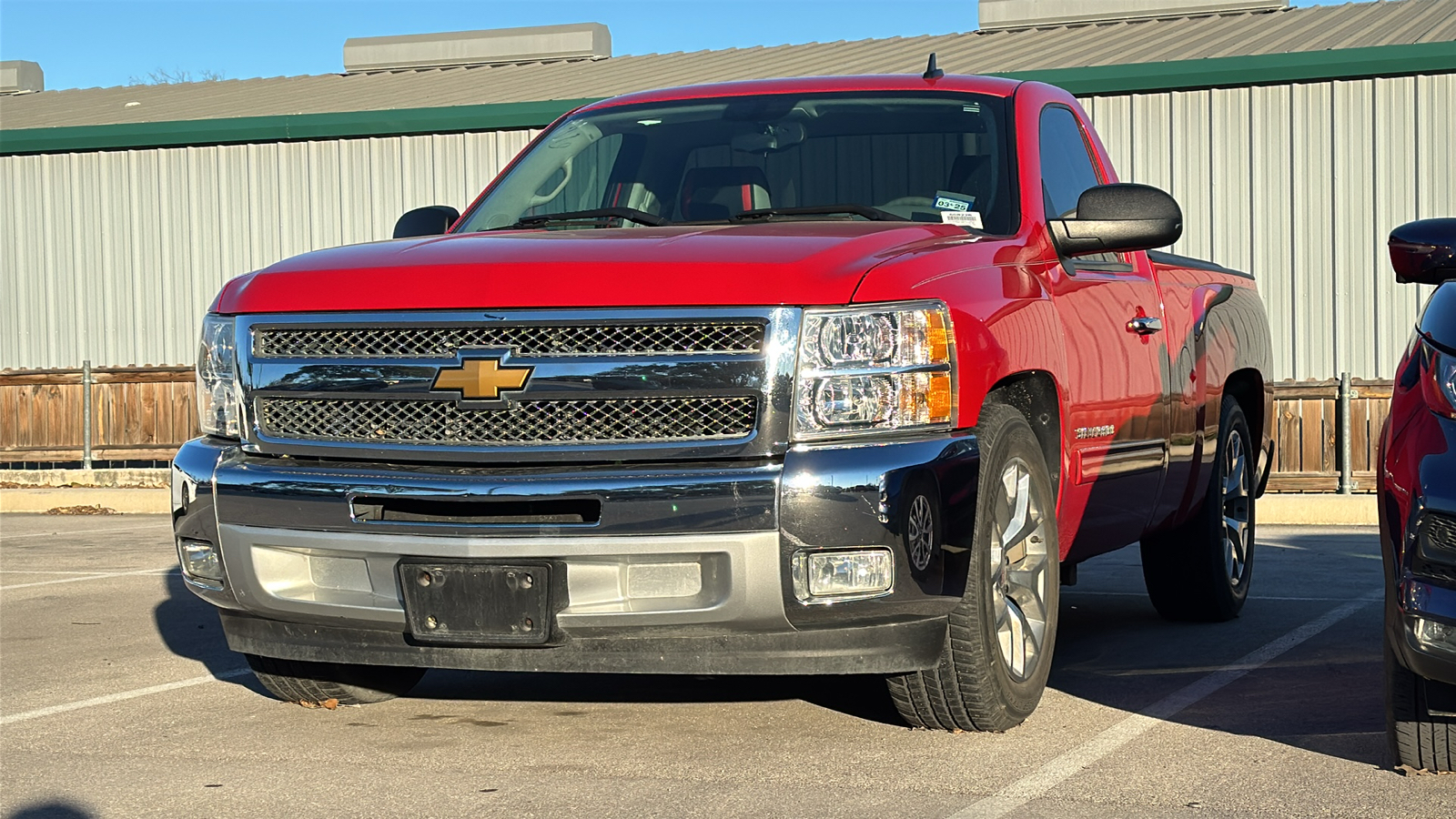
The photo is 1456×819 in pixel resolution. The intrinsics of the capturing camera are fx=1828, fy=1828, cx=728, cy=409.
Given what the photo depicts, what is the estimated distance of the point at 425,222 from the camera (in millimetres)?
6309

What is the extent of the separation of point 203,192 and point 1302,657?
16774 mm

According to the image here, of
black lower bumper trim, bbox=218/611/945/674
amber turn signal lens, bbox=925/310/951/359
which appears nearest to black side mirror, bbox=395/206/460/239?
black lower bumper trim, bbox=218/611/945/674

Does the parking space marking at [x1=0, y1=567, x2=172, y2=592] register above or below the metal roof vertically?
below

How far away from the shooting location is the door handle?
6.15m

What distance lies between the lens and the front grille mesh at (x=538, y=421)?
4387mm

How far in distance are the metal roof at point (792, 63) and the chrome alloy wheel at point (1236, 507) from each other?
10092 millimetres

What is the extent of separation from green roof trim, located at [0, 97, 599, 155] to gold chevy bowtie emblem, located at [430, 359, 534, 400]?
14573mm

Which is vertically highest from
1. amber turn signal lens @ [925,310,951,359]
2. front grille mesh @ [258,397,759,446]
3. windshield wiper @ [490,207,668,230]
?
windshield wiper @ [490,207,668,230]

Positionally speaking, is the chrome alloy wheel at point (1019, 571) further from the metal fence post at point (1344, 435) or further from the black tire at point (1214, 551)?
the metal fence post at point (1344, 435)

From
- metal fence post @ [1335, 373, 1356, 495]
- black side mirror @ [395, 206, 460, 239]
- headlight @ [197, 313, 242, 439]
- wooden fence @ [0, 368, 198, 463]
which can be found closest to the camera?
headlight @ [197, 313, 242, 439]

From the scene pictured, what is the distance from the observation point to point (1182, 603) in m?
7.46

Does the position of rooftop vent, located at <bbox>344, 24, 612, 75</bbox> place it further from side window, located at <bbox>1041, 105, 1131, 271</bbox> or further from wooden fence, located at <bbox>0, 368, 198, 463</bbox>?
side window, located at <bbox>1041, 105, 1131, 271</bbox>

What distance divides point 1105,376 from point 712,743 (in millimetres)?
1811

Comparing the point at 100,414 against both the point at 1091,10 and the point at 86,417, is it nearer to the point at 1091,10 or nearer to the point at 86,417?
the point at 86,417
